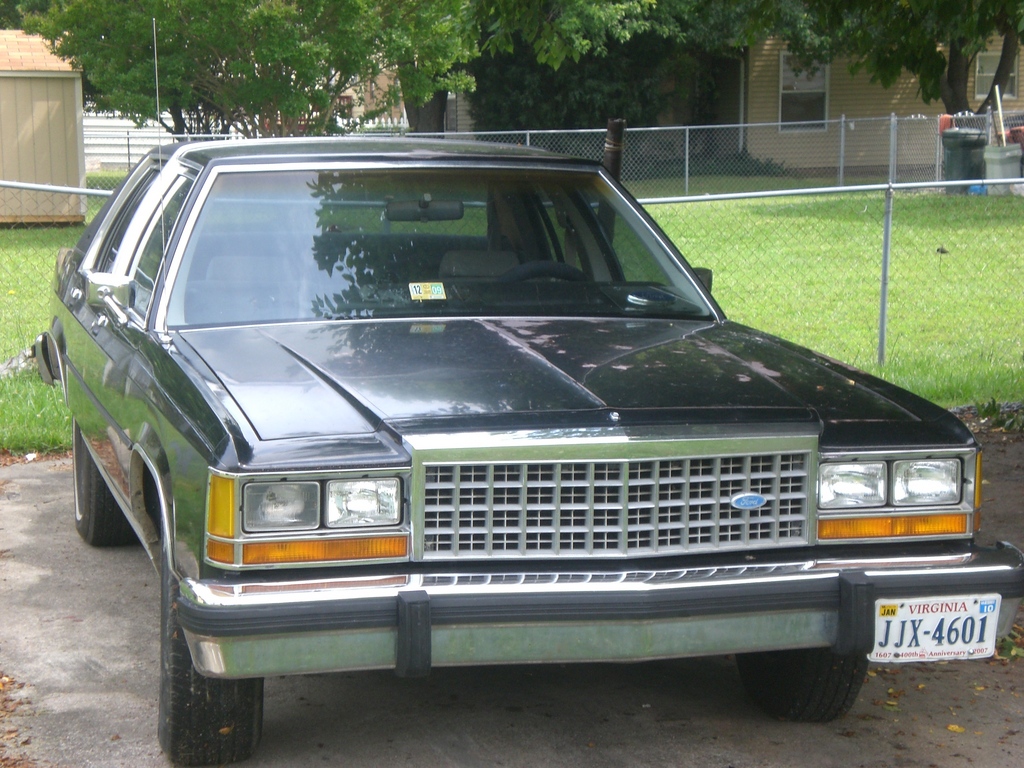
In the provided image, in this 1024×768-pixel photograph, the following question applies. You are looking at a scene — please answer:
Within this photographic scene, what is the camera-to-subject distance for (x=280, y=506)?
298 cm

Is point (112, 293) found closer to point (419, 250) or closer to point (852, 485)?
point (419, 250)

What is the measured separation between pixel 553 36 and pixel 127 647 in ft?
15.9

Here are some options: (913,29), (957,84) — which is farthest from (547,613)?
(957,84)

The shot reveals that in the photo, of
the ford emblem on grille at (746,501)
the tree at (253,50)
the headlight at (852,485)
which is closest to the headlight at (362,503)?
the ford emblem on grille at (746,501)

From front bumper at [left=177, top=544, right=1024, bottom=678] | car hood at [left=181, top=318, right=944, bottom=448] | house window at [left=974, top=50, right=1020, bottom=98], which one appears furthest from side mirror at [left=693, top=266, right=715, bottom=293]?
house window at [left=974, top=50, right=1020, bottom=98]

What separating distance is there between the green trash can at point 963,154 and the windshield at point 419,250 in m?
18.7

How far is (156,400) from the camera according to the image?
11.8 ft

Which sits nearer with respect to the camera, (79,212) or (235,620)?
(235,620)

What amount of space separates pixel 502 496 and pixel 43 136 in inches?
695

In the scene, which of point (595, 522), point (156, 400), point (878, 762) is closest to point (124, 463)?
point (156, 400)

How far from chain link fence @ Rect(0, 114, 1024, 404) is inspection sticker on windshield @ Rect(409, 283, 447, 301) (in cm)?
470

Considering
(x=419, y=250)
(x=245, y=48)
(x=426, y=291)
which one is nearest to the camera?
(x=426, y=291)

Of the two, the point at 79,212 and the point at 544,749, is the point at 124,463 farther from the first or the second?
the point at 79,212

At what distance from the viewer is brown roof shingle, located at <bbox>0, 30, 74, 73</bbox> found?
18891 millimetres
